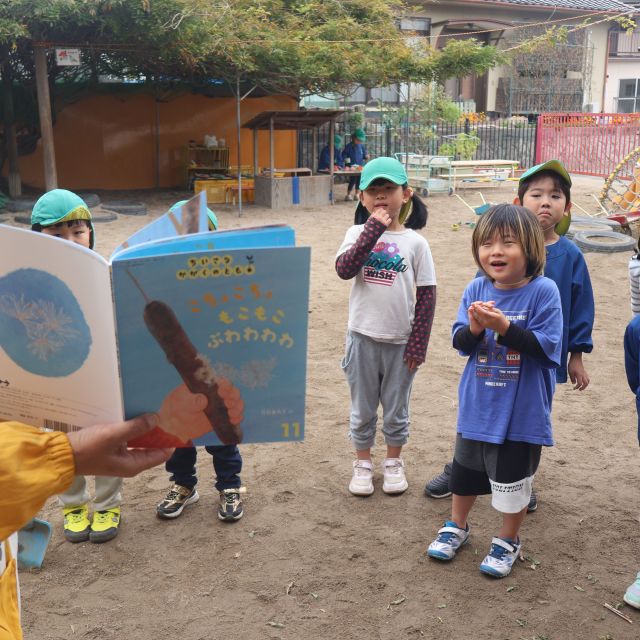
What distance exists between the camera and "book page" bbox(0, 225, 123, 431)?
4.16 feet

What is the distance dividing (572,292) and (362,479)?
3.95 ft

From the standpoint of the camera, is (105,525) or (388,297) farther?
(388,297)

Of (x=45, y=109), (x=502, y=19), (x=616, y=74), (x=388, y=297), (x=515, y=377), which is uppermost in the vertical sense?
(x=502, y=19)

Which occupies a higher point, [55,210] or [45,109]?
[45,109]

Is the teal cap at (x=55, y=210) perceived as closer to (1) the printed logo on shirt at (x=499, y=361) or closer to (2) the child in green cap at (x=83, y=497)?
(2) the child in green cap at (x=83, y=497)

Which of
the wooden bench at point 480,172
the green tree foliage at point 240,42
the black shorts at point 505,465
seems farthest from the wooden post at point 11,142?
the black shorts at point 505,465

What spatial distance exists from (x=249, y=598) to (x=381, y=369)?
110 centimetres

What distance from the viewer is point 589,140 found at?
15078 mm

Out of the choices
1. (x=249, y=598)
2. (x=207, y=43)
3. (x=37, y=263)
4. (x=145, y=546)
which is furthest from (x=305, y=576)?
(x=207, y=43)

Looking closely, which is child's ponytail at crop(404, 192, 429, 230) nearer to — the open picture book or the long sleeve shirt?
the open picture book

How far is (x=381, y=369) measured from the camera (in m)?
3.20

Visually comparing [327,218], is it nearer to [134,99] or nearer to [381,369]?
[134,99]

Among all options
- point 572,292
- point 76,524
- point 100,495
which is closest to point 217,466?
point 100,495

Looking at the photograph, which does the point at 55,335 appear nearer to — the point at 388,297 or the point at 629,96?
the point at 388,297
